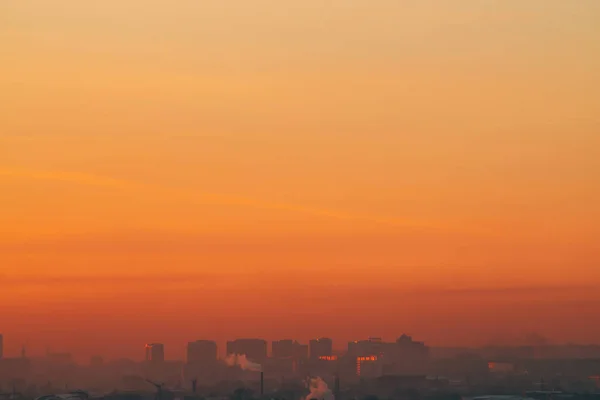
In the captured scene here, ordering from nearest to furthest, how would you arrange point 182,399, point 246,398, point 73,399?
point 73,399, point 246,398, point 182,399

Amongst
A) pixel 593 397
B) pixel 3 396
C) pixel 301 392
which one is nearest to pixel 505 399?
pixel 593 397

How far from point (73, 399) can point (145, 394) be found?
148ft

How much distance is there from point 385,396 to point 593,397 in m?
36.0

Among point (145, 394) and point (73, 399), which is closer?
point (73, 399)

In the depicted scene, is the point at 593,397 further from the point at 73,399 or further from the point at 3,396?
the point at 3,396

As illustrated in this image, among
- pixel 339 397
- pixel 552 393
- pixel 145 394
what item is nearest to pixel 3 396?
pixel 145 394

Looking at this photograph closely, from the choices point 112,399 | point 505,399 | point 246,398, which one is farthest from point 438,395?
point 112,399

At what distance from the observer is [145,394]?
198625 millimetres

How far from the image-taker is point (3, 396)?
634 ft

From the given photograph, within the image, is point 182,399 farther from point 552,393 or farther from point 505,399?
point 552,393

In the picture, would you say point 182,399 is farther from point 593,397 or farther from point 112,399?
point 593,397

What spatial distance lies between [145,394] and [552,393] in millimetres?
71353

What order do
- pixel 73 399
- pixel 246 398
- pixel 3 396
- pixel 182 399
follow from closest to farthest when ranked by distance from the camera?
pixel 73 399, pixel 246 398, pixel 182 399, pixel 3 396

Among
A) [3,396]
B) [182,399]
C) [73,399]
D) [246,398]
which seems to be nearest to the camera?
[73,399]
